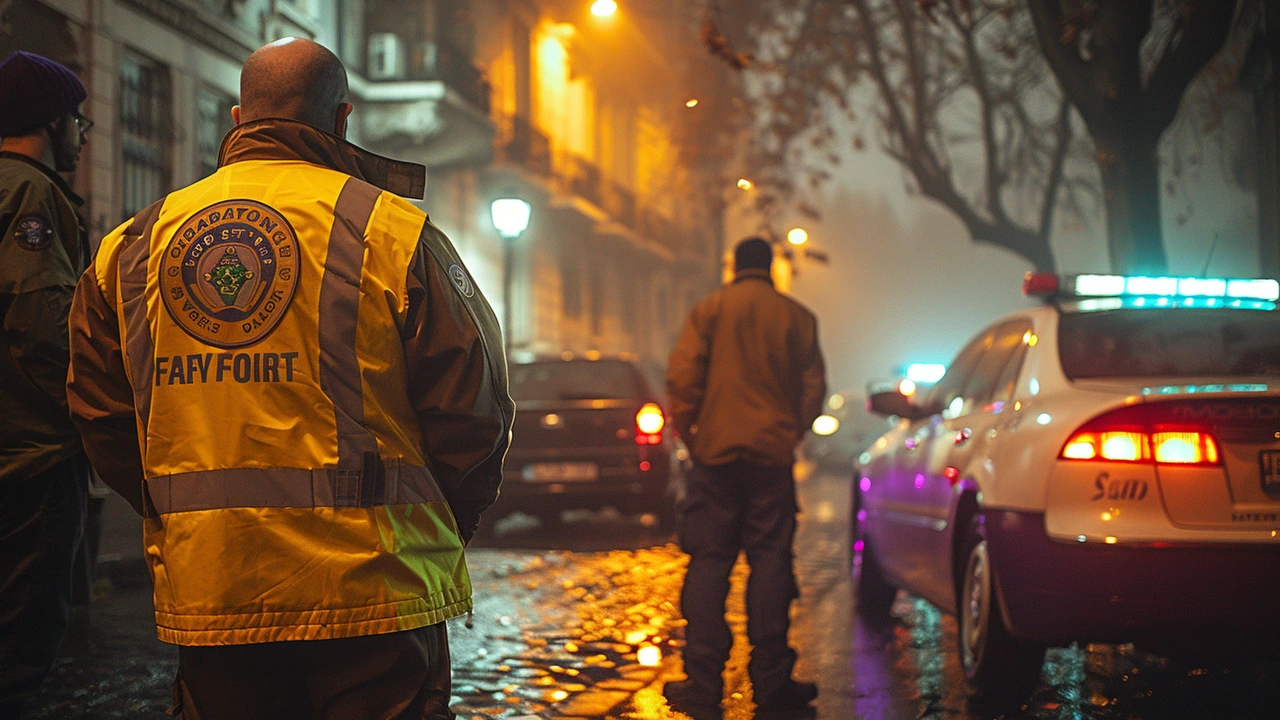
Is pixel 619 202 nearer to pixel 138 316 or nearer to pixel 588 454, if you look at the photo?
pixel 588 454

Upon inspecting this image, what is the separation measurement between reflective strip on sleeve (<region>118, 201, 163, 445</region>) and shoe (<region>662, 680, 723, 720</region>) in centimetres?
333

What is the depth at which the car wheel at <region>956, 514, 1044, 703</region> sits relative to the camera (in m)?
5.96

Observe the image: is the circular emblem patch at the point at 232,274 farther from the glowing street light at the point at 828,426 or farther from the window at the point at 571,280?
the window at the point at 571,280

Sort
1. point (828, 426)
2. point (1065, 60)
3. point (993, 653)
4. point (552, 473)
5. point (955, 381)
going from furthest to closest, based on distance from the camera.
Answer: point (828, 426), point (552, 473), point (1065, 60), point (955, 381), point (993, 653)

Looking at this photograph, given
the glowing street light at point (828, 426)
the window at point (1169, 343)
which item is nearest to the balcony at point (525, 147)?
the glowing street light at point (828, 426)

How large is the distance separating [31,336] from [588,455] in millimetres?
9828

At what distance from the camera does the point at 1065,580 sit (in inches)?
216

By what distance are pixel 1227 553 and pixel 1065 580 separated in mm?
534

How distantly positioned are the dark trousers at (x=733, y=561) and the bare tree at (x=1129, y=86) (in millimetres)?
7109

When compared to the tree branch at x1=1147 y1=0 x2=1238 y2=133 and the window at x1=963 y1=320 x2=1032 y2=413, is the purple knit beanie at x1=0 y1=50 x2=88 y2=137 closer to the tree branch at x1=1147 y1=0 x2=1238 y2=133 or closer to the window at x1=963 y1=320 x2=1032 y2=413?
the window at x1=963 y1=320 x2=1032 y2=413

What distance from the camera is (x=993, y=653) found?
5992mm

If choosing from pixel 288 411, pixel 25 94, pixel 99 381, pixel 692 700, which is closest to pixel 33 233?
pixel 25 94

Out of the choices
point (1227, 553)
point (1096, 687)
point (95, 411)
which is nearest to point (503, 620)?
point (1096, 687)

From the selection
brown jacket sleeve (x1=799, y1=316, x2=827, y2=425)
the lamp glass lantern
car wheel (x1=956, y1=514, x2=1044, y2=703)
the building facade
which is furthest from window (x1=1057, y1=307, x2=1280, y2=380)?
the lamp glass lantern
